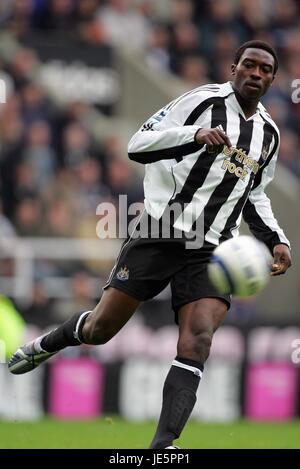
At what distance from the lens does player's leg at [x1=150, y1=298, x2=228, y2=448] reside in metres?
5.96

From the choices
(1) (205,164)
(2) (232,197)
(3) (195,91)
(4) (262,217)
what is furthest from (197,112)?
(4) (262,217)

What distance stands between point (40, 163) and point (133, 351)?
299cm

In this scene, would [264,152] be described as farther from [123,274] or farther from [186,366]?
[186,366]

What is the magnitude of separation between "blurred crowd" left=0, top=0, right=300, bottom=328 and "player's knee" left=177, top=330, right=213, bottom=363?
19.4ft

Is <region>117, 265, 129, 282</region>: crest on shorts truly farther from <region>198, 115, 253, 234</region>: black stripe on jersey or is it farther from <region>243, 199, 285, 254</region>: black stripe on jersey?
<region>243, 199, 285, 254</region>: black stripe on jersey

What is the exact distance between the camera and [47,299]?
12.1 meters

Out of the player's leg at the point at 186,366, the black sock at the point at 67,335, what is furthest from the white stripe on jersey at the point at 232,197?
the black sock at the point at 67,335

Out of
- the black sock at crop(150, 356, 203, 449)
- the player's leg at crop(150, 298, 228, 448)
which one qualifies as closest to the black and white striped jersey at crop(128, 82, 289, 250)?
the player's leg at crop(150, 298, 228, 448)

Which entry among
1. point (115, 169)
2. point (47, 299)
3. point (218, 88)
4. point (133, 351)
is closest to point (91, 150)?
point (115, 169)

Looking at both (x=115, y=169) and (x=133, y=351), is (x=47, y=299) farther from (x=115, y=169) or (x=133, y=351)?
(x=115, y=169)

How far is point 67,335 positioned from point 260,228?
1.37 m

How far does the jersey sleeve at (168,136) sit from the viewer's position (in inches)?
247

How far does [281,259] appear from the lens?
22.5 ft

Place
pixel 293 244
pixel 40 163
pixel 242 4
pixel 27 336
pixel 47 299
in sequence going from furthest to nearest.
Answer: pixel 242 4 → pixel 293 244 → pixel 40 163 → pixel 47 299 → pixel 27 336
